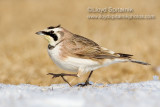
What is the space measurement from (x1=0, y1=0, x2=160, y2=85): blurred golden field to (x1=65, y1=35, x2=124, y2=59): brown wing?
3.07 ft

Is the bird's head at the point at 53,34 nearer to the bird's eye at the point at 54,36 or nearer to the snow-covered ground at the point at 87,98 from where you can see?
the bird's eye at the point at 54,36

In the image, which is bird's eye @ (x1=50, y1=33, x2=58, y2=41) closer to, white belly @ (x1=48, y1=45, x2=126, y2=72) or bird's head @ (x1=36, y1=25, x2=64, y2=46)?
bird's head @ (x1=36, y1=25, x2=64, y2=46)

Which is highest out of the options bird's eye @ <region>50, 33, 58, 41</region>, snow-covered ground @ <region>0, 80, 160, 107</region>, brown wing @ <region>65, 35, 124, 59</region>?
bird's eye @ <region>50, 33, 58, 41</region>

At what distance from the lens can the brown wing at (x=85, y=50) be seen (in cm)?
627

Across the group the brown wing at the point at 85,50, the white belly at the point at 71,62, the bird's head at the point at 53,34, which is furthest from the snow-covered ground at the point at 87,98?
the bird's head at the point at 53,34

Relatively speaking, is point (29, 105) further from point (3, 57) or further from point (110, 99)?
point (3, 57)

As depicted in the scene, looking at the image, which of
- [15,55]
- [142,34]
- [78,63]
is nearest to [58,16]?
[142,34]

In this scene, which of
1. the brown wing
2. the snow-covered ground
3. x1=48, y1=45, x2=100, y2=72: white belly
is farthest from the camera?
the brown wing

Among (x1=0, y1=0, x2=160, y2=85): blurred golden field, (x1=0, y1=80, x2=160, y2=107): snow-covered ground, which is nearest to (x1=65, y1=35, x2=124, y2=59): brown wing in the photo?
(x1=0, y1=80, x2=160, y2=107): snow-covered ground

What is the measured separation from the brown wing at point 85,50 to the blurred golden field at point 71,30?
94 centimetres

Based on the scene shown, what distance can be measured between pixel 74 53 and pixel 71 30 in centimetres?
876

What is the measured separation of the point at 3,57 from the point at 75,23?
5.07 meters

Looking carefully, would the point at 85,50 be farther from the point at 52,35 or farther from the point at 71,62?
the point at 52,35

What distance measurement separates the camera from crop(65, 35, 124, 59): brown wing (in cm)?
627
